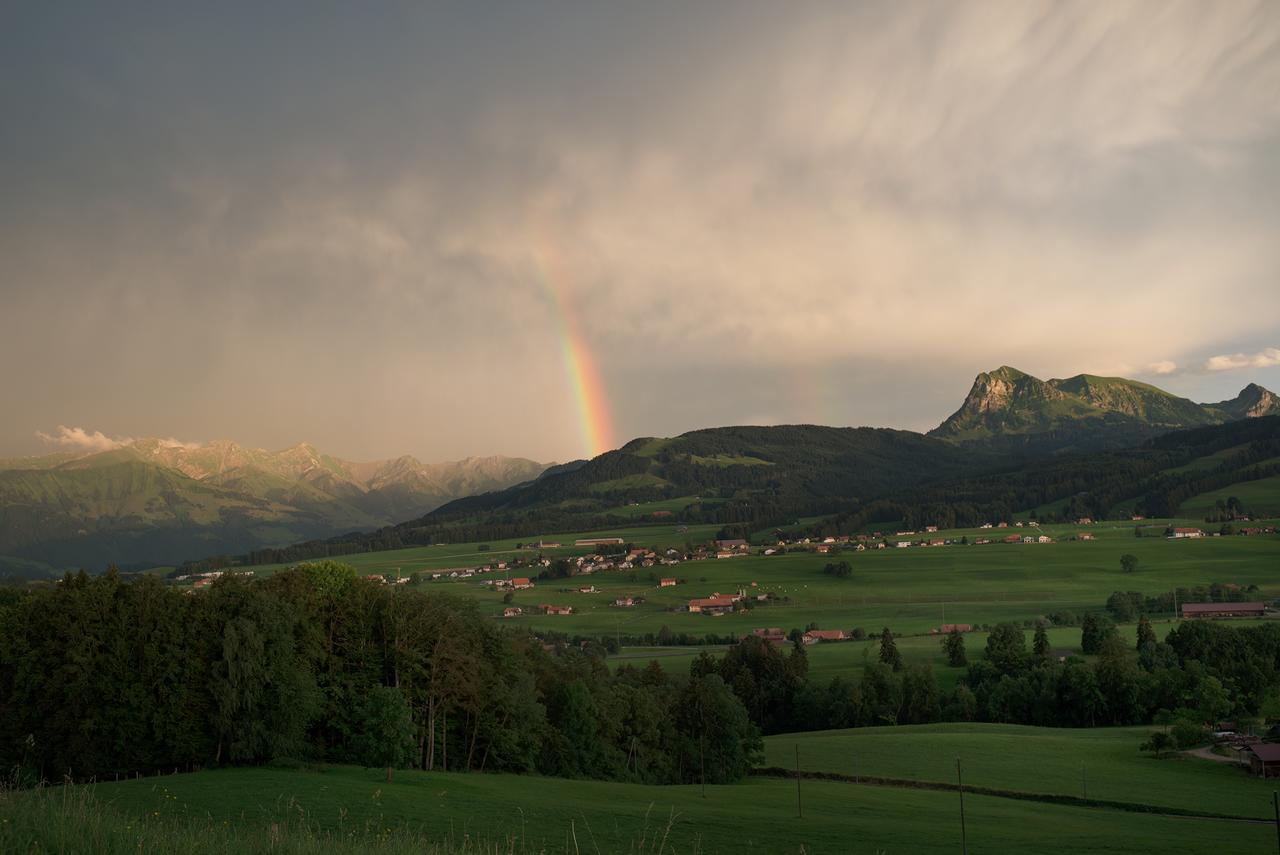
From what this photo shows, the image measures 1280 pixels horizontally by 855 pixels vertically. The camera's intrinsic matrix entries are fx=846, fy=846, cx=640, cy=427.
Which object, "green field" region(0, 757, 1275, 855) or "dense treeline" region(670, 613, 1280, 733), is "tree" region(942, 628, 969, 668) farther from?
"green field" region(0, 757, 1275, 855)

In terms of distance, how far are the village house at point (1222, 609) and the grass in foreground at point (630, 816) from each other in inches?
3500

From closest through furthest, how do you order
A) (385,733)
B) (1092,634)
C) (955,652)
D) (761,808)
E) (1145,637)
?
(761,808) < (385,733) < (1145,637) < (1092,634) < (955,652)

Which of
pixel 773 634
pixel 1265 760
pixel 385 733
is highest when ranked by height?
pixel 385 733

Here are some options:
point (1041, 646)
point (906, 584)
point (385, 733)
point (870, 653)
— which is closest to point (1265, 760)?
point (1041, 646)

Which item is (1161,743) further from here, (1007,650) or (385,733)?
(385,733)

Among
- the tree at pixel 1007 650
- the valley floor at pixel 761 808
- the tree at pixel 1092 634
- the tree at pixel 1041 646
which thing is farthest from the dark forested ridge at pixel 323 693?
the tree at pixel 1092 634

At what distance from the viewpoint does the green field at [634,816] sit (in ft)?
86.3

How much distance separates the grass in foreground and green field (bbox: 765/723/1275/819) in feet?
18.9

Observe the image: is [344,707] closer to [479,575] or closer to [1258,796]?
[1258,796]

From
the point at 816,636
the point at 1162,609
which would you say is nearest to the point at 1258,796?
the point at 816,636

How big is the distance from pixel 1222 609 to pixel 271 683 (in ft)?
397

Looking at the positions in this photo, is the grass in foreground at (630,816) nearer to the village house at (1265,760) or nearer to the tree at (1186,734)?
the village house at (1265,760)

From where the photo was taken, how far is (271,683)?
1572 inches

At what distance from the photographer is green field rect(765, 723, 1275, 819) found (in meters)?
44.9
